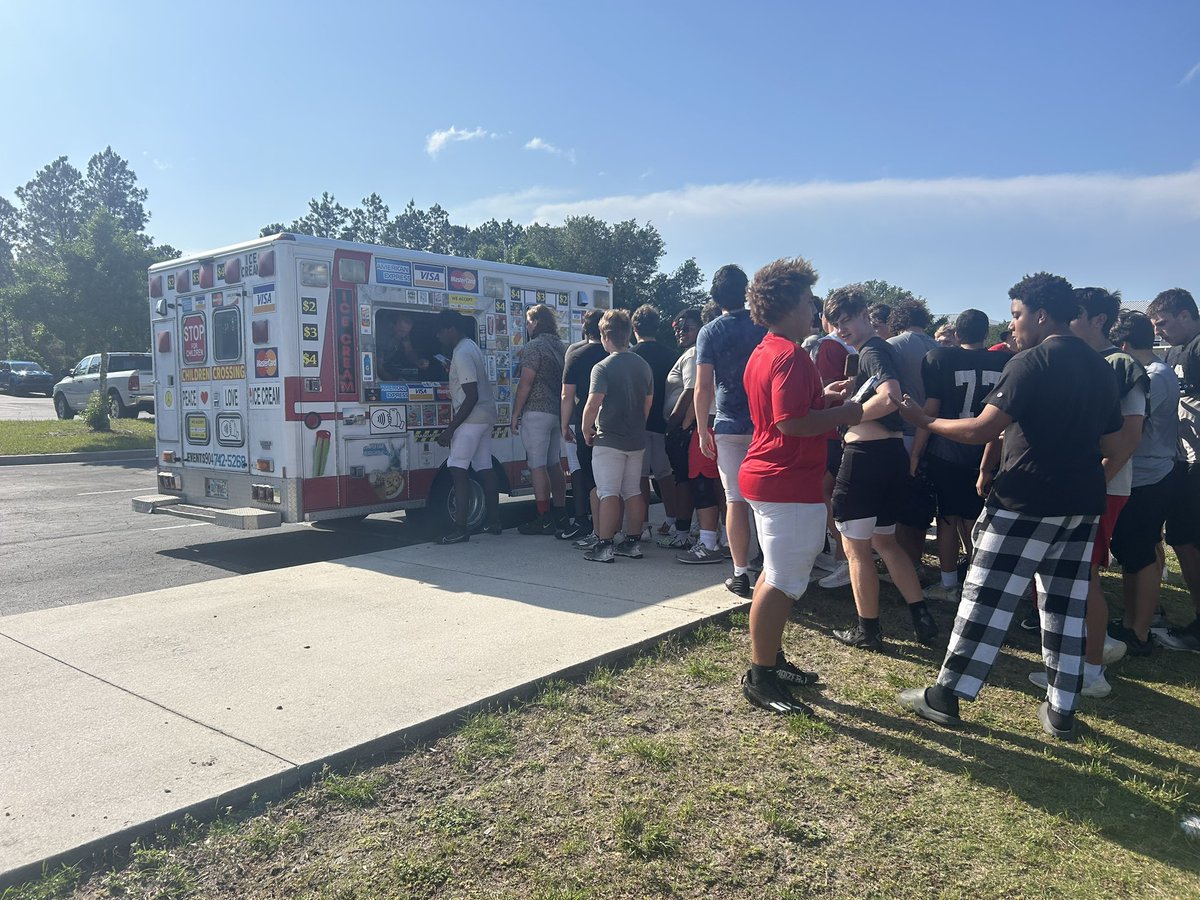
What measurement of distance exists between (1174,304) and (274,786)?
5884mm

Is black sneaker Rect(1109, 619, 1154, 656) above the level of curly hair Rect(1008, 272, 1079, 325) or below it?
below

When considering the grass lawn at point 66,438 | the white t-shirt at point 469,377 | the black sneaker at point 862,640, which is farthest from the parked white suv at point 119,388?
the black sneaker at point 862,640

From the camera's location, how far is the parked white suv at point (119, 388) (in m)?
23.9

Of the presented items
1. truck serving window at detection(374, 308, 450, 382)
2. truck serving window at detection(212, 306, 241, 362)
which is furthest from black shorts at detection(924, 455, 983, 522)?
truck serving window at detection(212, 306, 241, 362)

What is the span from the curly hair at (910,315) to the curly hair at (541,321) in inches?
130

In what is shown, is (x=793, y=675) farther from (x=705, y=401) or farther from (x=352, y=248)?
(x=352, y=248)

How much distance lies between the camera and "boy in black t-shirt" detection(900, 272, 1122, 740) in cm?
362

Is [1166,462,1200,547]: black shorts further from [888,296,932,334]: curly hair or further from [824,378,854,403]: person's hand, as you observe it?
[824,378,854,403]: person's hand

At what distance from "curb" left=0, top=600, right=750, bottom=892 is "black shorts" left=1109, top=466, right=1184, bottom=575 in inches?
121

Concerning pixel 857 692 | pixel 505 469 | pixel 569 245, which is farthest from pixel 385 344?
pixel 569 245

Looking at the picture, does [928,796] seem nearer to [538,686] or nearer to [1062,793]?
[1062,793]

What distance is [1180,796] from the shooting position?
325 centimetres

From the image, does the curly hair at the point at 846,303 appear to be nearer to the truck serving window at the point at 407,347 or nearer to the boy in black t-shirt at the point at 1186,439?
the boy in black t-shirt at the point at 1186,439

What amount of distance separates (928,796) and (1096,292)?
10.5ft
